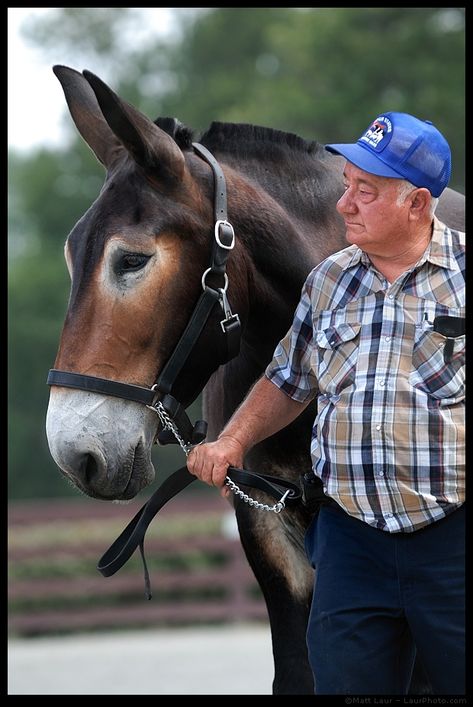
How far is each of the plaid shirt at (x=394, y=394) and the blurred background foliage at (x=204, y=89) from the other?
10171 mm

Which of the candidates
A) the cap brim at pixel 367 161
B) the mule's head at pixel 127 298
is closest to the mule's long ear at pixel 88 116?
A: the mule's head at pixel 127 298

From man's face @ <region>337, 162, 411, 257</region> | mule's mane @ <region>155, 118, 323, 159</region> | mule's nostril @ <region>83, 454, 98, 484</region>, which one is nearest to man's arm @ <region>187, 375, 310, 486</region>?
mule's nostril @ <region>83, 454, 98, 484</region>

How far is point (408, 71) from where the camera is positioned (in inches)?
742

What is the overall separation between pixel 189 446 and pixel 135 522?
0.34 m

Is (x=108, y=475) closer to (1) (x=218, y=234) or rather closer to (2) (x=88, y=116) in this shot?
(1) (x=218, y=234)

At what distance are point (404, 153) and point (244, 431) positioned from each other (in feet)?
3.00

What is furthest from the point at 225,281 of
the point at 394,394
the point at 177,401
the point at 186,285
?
the point at 394,394

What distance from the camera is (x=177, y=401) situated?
3324mm

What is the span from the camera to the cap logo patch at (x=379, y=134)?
2.99m

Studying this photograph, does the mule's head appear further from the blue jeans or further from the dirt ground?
the dirt ground

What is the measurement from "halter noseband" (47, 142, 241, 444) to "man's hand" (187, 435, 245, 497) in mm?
161

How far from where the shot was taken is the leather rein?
3.16 m

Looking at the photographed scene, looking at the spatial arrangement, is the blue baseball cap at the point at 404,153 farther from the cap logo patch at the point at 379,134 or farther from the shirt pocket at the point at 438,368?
the shirt pocket at the point at 438,368
